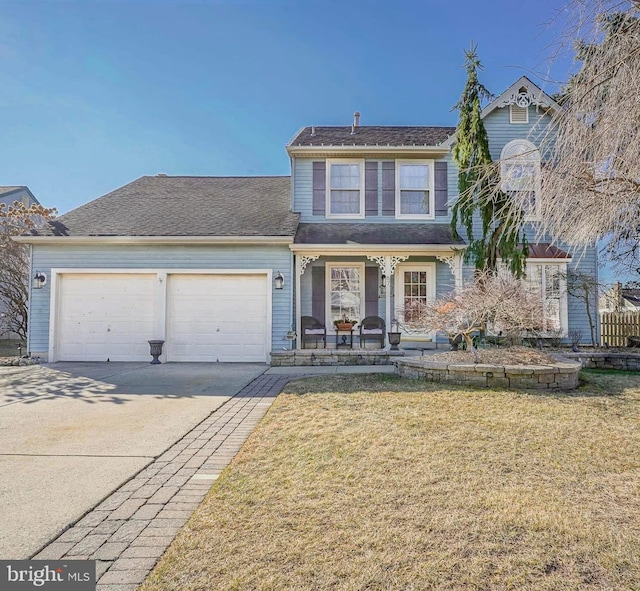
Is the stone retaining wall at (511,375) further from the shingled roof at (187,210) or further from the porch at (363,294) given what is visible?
the shingled roof at (187,210)

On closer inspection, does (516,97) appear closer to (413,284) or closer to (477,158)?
(477,158)

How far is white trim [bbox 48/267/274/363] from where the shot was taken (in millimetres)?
10086

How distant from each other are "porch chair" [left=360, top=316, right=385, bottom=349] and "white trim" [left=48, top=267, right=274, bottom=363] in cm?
268

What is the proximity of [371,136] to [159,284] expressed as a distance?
8.25 meters

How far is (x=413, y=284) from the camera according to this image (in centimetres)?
1171

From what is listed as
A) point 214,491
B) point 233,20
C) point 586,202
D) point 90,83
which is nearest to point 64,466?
point 214,491

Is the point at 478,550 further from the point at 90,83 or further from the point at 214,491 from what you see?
the point at 90,83

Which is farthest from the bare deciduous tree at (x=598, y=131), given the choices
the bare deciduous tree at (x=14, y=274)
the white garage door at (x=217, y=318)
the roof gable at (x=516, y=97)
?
the bare deciduous tree at (x=14, y=274)

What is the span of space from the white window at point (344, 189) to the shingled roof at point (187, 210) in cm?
139

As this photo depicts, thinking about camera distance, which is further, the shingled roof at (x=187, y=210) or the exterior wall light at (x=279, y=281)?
the shingled roof at (x=187, y=210)

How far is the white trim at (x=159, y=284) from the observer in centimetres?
1009

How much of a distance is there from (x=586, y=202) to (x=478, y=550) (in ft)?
12.7

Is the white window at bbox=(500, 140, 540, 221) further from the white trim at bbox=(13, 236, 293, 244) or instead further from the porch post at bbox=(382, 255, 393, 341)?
the white trim at bbox=(13, 236, 293, 244)

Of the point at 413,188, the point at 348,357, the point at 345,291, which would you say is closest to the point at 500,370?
the point at 348,357
